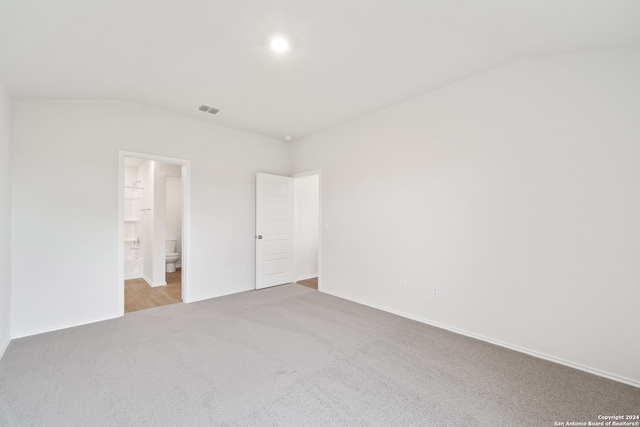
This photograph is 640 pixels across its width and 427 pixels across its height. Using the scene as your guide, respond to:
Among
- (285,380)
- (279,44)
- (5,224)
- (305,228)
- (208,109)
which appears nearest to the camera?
(285,380)

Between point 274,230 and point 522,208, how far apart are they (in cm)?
376

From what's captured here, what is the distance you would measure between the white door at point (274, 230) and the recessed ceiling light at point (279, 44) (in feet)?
8.67

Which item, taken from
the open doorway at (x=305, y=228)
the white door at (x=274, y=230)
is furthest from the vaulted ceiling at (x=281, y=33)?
the open doorway at (x=305, y=228)

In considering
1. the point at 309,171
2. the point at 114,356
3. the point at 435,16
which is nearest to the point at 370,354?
the point at 114,356

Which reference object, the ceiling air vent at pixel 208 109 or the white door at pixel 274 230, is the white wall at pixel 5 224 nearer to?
the ceiling air vent at pixel 208 109

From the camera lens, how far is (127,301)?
166 inches

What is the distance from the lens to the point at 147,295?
455 cm

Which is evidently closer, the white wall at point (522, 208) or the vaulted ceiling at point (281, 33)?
the vaulted ceiling at point (281, 33)

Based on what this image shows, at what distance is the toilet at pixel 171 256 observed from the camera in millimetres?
6404

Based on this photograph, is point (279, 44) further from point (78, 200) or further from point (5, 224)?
point (5, 224)

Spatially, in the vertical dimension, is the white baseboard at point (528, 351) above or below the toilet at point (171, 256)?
below

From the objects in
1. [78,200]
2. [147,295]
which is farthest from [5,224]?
[147,295]

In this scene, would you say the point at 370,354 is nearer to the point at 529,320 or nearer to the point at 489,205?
the point at 529,320

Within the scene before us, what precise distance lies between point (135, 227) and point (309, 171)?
427cm
